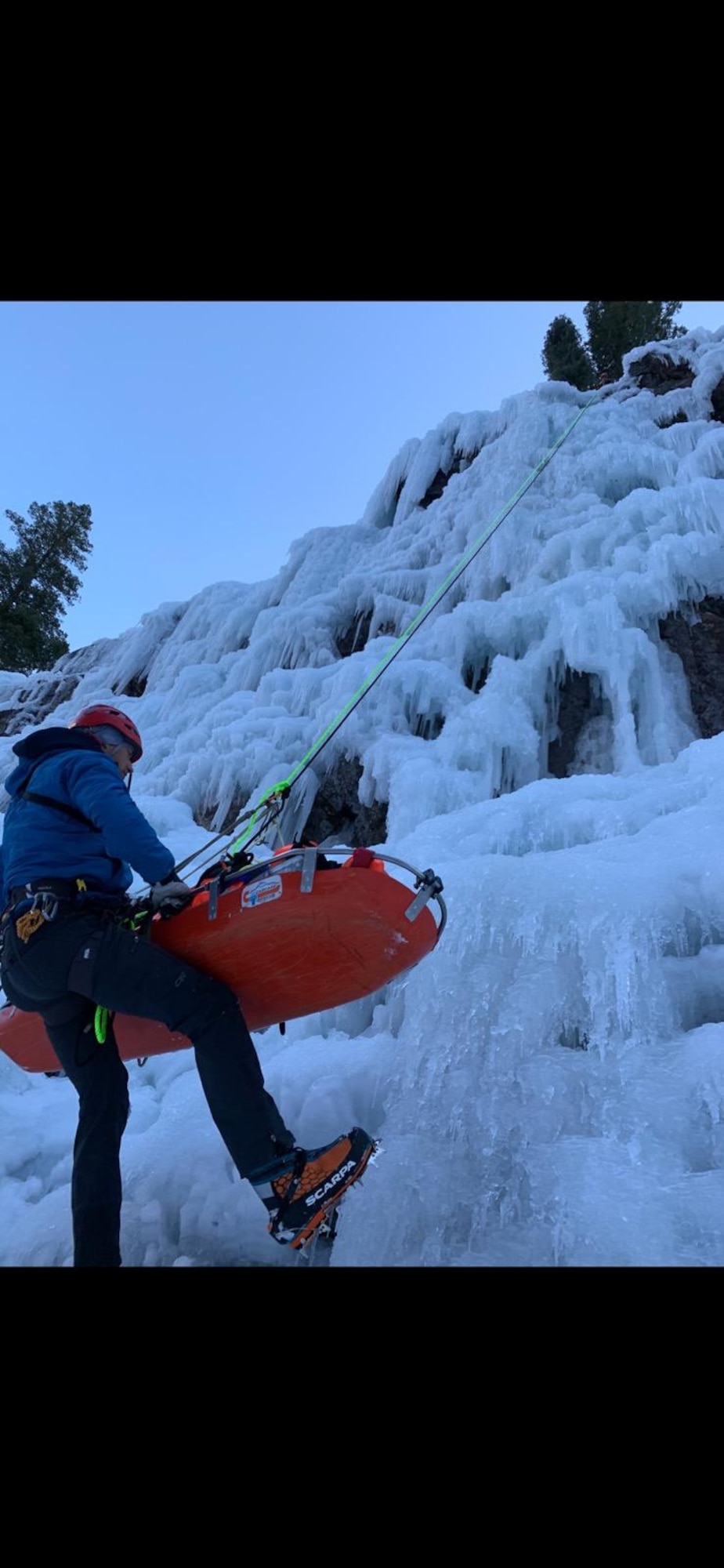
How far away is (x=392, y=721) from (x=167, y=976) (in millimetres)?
4992

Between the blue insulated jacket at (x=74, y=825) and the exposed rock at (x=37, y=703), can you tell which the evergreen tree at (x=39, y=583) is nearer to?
the exposed rock at (x=37, y=703)

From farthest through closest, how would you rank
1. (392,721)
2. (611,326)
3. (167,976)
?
(611,326)
(392,721)
(167,976)

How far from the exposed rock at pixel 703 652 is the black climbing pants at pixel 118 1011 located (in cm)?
549

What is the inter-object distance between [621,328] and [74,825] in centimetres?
1911

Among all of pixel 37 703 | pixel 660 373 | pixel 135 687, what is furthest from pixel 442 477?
pixel 37 703

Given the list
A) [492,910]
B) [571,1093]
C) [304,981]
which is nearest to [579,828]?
[492,910]

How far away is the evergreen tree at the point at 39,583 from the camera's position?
2027cm

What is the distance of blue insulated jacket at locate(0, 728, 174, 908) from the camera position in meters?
2.15

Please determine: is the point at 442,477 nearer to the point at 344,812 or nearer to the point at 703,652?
the point at 703,652

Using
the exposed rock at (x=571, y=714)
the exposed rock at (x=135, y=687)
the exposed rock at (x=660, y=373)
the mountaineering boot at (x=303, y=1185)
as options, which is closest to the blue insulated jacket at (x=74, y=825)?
the mountaineering boot at (x=303, y=1185)

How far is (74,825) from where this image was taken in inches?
89.5

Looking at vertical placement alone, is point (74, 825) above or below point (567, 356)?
below
